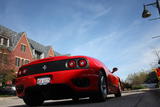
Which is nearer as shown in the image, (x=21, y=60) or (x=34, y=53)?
(x=21, y=60)

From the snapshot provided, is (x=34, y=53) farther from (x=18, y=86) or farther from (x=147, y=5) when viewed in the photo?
(x=18, y=86)

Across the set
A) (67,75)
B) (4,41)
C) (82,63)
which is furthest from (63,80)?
(4,41)

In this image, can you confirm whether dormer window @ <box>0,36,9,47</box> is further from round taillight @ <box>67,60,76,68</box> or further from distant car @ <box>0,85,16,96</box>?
round taillight @ <box>67,60,76,68</box>

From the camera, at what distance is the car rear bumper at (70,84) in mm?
3527

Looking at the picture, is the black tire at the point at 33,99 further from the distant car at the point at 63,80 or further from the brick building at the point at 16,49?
the brick building at the point at 16,49

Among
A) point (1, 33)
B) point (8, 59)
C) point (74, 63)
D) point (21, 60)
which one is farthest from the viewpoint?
point (21, 60)

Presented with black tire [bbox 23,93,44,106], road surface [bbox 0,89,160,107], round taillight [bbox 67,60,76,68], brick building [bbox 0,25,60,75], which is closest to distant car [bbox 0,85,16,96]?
brick building [bbox 0,25,60,75]

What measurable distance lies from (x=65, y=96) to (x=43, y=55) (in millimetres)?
33678

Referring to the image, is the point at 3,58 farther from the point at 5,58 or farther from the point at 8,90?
the point at 8,90

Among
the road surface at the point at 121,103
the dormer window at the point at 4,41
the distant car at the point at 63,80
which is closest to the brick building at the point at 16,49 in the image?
the dormer window at the point at 4,41

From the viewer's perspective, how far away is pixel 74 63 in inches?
147

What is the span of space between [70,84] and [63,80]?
15 centimetres

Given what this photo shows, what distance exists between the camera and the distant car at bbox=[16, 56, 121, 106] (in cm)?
355

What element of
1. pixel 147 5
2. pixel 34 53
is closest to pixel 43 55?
pixel 34 53
